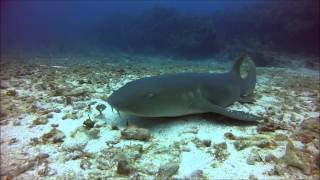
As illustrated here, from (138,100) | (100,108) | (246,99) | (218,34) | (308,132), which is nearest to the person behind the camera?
(138,100)

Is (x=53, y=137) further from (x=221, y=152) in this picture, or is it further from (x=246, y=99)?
(x=246, y=99)

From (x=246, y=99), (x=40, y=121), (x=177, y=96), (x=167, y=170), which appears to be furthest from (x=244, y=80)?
(x=40, y=121)

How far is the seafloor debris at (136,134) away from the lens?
10.4 feet

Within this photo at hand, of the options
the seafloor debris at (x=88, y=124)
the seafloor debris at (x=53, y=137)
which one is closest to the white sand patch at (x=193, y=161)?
the seafloor debris at (x=88, y=124)

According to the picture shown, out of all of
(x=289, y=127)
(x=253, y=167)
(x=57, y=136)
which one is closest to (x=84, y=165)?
(x=57, y=136)

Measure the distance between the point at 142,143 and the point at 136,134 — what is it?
0.13m

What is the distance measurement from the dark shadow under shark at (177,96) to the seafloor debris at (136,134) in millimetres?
189

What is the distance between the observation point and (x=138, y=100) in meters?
3.28

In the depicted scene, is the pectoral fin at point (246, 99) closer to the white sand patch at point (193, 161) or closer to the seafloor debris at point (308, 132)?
the seafloor debris at point (308, 132)

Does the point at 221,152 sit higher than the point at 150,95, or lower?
lower

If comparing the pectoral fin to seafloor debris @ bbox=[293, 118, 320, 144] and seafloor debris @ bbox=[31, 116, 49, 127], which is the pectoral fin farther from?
seafloor debris @ bbox=[31, 116, 49, 127]

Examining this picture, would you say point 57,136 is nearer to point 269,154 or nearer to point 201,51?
point 269,154

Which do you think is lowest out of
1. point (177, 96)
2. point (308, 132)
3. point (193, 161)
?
point (193, 161)

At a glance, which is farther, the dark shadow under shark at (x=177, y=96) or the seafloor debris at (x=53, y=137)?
→ the dark shadow under shark at (x=177, y=96)
